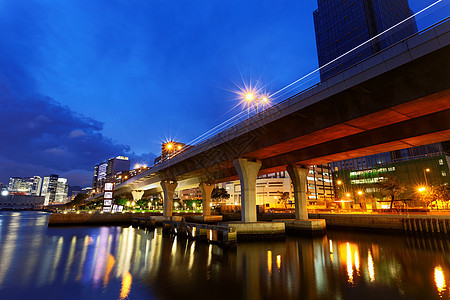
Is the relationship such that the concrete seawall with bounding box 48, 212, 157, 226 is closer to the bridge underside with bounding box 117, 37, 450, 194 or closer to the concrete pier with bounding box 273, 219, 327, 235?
the bridge underside with bounding box 117, 37, 450, 194

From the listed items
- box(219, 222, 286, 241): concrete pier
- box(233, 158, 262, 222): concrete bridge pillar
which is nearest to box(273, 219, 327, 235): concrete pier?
box(219, 222, 286, 241): concrete pier

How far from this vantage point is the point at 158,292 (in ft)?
42.9

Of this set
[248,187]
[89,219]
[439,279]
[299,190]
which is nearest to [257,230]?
[248,187]

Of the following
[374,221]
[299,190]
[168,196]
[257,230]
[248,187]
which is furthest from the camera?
[168,196]

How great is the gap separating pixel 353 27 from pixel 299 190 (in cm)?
10601

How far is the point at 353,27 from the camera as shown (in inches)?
4427

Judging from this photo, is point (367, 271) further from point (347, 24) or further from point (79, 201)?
point (79, 201)

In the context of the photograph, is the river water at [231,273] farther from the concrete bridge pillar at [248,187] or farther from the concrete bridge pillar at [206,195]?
the concrete bridge pillar at [206,195]

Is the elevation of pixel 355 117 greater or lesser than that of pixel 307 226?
greater

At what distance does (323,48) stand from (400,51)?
407 feet

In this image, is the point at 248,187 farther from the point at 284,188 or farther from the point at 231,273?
the point at 284,188

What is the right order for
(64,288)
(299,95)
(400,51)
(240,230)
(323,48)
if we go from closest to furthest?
(64,288) → (400,51) → (299,95) → (240,230) → (323,48)

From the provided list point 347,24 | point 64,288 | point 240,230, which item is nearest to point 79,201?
point 240,230

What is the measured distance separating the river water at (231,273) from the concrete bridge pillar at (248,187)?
7.57m
